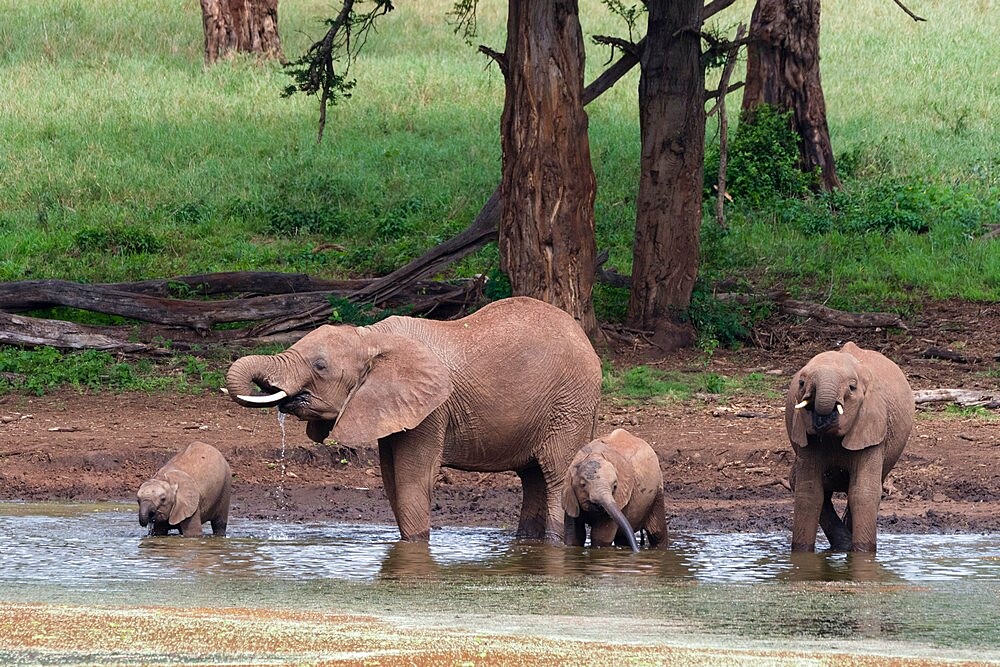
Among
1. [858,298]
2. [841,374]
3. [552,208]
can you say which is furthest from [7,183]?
[841,374]

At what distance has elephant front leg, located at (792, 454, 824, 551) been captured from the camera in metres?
10.1

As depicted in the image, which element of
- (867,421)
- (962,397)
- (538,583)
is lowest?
(538,583)

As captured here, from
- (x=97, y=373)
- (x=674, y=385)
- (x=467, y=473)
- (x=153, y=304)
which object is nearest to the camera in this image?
(x=467, y=473)

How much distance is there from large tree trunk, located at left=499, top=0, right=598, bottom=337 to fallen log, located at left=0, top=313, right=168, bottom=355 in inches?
151

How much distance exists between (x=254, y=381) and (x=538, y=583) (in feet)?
7.10

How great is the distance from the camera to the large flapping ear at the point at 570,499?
33.2ft

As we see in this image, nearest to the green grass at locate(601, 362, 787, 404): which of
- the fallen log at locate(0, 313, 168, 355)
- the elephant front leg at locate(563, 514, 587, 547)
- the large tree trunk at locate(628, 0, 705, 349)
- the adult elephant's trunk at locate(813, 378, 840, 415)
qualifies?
the large tree trunk at locate(628, 0, 705, 349)

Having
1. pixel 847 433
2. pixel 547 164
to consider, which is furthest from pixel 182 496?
pixel 547 164

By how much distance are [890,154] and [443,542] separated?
15438 millimetres

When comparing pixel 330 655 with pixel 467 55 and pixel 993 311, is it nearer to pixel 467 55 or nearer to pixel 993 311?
pixel 993 311

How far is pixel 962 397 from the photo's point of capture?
13.8m

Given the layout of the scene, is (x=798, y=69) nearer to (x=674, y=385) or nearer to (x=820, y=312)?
(x=820, y=312)

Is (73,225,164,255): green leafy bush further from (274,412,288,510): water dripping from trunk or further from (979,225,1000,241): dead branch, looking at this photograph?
(979,225,1000,241): dead branch

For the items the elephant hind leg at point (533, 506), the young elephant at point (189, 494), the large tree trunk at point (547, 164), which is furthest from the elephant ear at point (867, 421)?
the large tree trunk at point (547, 164)
